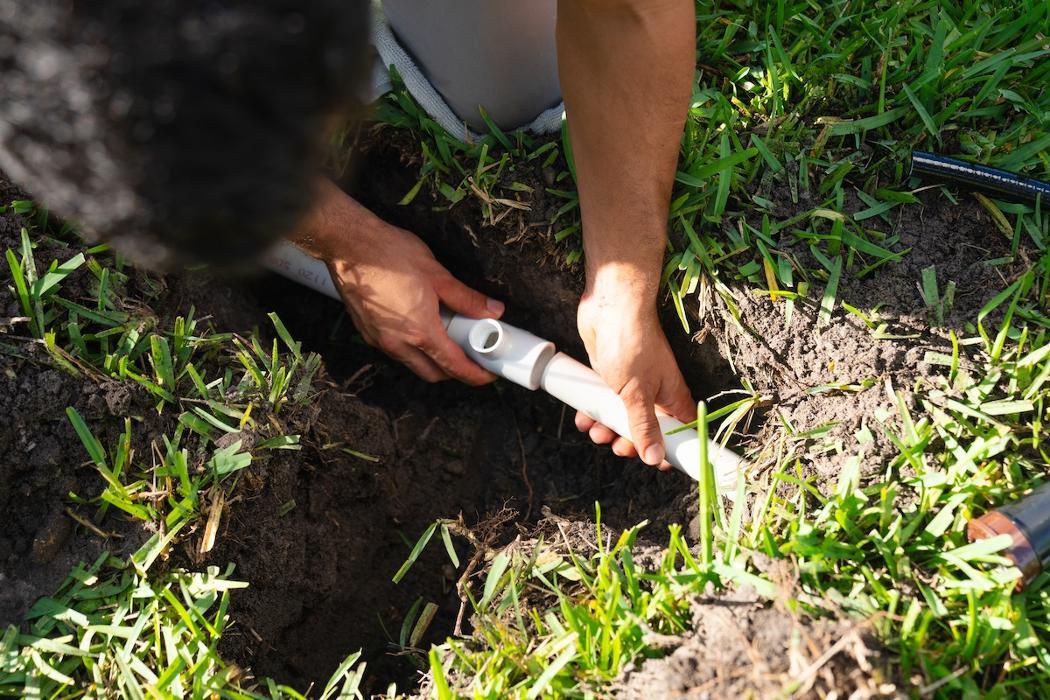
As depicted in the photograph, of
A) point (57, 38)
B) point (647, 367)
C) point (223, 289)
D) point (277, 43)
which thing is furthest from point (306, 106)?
point (223, 289)

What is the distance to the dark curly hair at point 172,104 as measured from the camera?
837mm

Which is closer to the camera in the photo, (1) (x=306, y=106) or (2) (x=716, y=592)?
(1) (x=306, y=106)

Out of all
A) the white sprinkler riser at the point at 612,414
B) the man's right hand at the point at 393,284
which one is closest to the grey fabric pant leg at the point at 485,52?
the man's right hand at the point at 393,284

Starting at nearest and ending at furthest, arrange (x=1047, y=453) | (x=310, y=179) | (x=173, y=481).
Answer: (x=310, y=179) < (x=1047, y=453) < (x=173, y=481)

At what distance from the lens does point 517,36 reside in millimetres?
1851

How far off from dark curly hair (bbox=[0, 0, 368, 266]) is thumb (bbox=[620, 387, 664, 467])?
3.30ft

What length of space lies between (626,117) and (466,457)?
98 centimetres

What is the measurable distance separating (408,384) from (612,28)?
1.14m

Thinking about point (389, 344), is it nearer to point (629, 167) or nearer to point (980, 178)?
point (629, 167)

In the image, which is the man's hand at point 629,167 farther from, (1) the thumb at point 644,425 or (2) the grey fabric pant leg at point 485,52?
(2) the grey fabric pant leg at point 485,52

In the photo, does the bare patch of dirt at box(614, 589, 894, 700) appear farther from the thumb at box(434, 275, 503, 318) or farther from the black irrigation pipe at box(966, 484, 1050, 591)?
the thumb at box(434, 275, 503, 318)

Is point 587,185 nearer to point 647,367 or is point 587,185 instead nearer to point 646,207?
point 646,207

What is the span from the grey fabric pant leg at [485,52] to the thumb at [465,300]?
0.41m

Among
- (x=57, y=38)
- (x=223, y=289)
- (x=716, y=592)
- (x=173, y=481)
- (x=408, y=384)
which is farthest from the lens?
(x=408, y=384)
